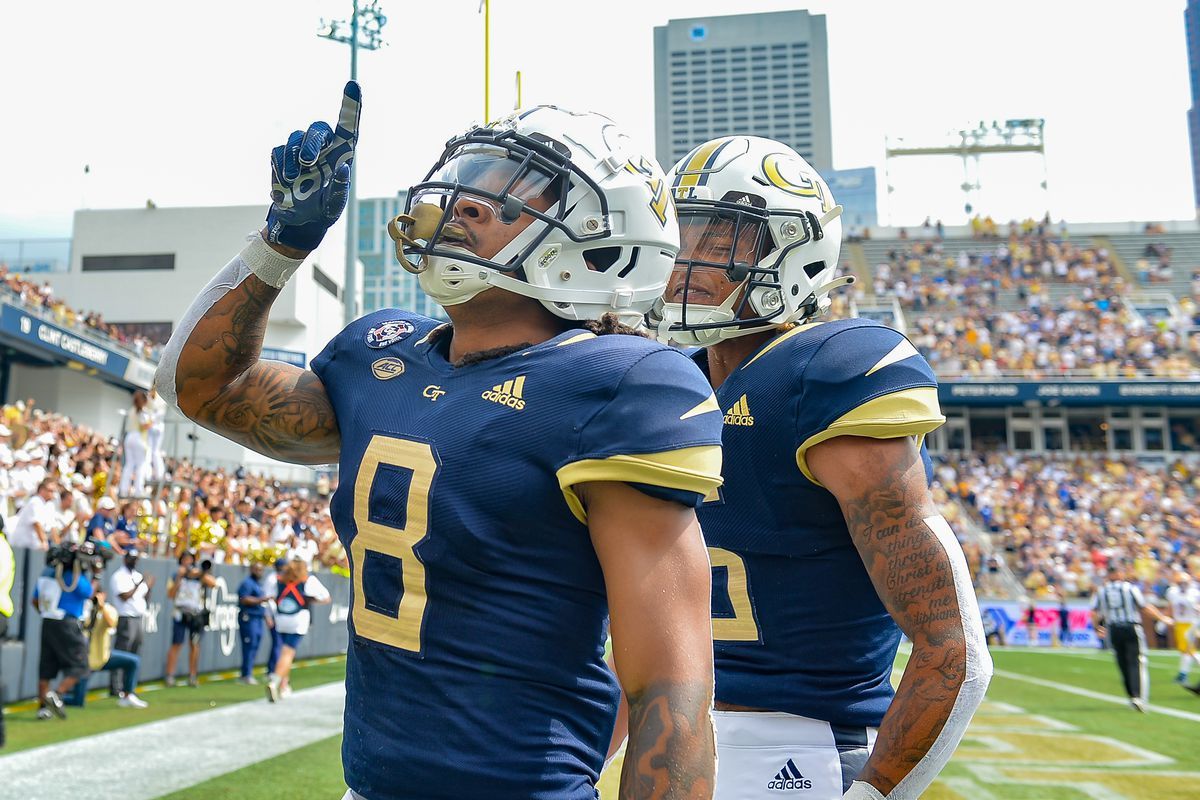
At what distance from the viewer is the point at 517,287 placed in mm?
1874

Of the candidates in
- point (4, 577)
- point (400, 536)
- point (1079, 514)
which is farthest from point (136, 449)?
point (1079, 514)

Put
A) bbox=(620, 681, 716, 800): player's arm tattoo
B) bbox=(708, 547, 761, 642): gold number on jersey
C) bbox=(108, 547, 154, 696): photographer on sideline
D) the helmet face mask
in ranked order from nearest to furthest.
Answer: bbox=(620, 681, 716, 800): player's arm tattoo, the helmet face mask, bbox=(708, 547, 761, 642): gold number on jersey, bbox=(108, 547, 154, 696): photographer on sideline

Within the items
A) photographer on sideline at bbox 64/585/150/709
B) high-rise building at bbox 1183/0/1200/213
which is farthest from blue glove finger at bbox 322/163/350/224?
high-rise building at bbox 1183/0/1200/213

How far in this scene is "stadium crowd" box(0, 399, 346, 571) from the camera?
39.1 ft

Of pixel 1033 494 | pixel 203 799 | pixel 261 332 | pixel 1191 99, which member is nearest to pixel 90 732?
pixel 203 799

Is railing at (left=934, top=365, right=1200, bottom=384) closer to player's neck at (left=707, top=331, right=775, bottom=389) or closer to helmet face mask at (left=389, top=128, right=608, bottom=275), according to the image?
player's neck at (left=707, top=331, right=775, bottom=389)

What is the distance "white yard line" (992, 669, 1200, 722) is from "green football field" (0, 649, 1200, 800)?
2 cm

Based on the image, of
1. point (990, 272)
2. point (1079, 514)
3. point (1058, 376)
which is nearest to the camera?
point (1079, 514)

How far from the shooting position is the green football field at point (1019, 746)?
23.2 feet

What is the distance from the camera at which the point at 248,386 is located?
2154mm

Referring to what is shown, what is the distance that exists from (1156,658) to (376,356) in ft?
80.6

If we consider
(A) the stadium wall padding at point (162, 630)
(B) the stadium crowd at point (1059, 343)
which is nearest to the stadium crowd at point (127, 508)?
(A) the stadium wall padding at point (162, 630)

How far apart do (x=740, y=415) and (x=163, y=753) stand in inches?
271

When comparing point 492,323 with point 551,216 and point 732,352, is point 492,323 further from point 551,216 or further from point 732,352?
point 732,352
